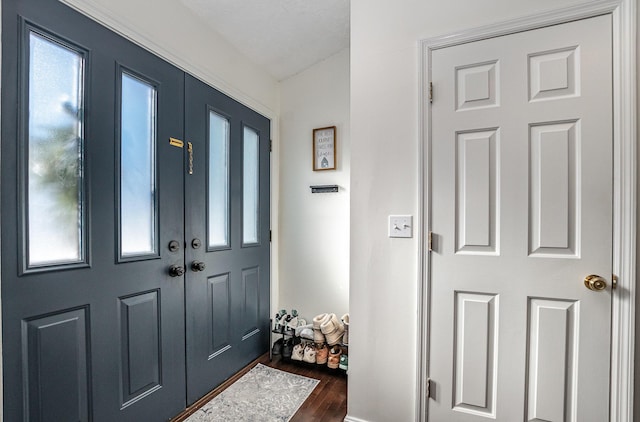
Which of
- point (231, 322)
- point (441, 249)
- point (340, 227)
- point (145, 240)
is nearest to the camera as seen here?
point (441, 249)

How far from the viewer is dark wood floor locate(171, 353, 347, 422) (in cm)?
171

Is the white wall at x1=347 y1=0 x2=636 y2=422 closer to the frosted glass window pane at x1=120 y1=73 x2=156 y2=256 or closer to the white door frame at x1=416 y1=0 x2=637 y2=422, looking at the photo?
the white door frame at x1=416 y1=0 x2=637 y2=422

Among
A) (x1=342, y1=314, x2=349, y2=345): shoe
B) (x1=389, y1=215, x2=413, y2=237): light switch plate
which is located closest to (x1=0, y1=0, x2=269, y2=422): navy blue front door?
(x1=342, y1=314, x2=349, y2=345): shoe

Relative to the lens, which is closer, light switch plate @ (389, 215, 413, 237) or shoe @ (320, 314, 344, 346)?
light switch plate @ (389, 215, 413, 237)

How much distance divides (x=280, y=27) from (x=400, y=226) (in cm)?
157

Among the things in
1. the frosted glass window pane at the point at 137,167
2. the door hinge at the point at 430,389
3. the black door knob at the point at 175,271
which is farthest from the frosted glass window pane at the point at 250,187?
the door hinge at the point at 430,389

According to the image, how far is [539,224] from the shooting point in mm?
1259

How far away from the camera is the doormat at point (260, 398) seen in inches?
66.3

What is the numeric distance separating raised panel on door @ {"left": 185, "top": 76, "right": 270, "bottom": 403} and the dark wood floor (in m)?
0.05

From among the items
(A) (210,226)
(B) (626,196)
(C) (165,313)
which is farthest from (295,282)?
(B) (626,196)

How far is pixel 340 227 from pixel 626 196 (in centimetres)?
162

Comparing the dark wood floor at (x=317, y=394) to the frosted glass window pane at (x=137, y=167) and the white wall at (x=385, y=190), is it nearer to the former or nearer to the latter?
the white wall at (x=385, y=190)

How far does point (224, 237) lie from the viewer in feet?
6.68

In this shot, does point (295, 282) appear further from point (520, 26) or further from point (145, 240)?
point (520, 26)
